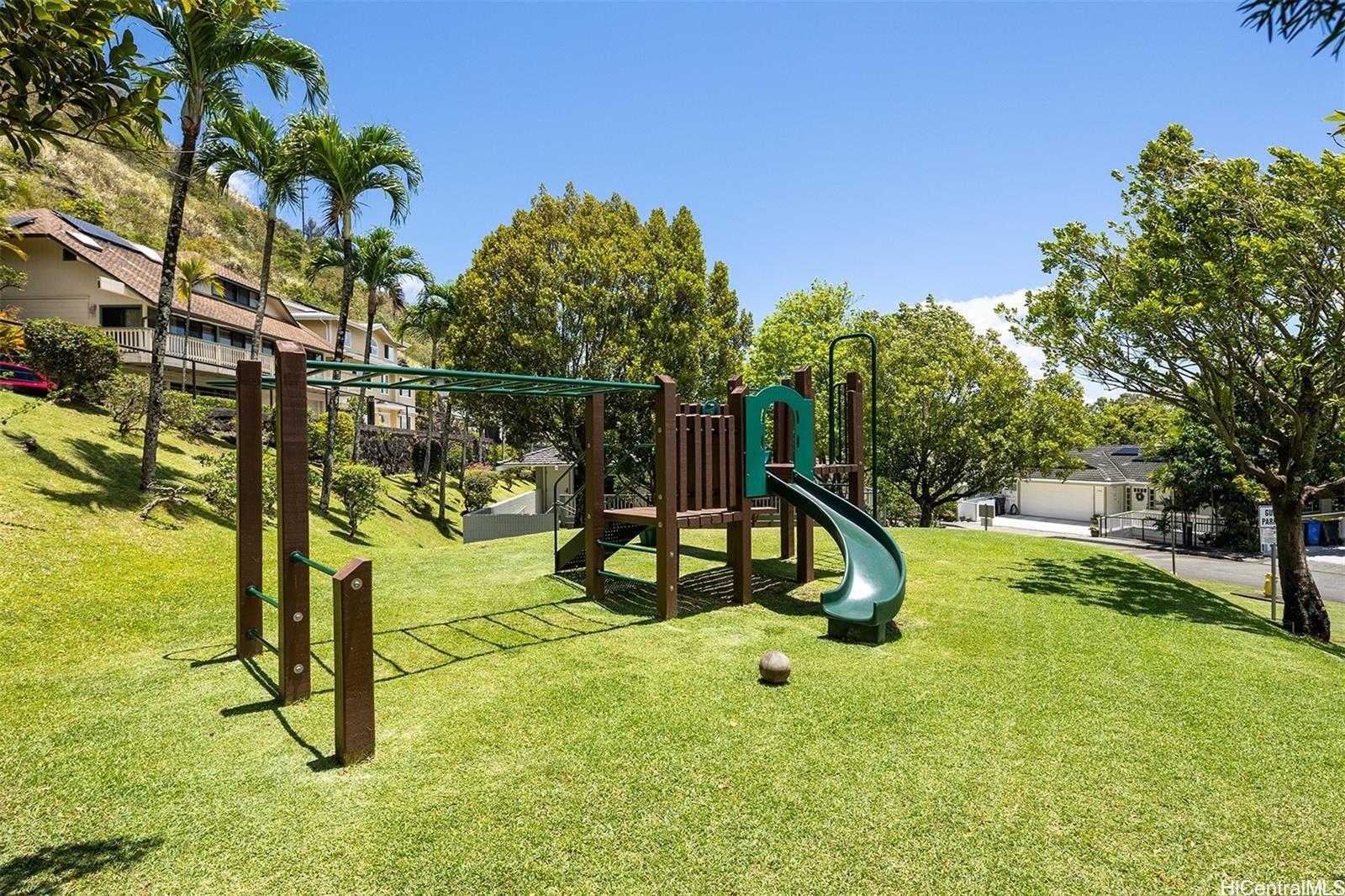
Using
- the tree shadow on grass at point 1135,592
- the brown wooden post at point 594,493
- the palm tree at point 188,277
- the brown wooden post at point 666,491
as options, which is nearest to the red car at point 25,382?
the palm tree at point 188,277

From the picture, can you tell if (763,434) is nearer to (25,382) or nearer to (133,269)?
(25,382)

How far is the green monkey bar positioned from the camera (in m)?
5.97

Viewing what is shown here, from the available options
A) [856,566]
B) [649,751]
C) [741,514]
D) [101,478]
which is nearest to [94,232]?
[101,478]

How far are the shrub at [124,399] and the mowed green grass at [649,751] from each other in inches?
250

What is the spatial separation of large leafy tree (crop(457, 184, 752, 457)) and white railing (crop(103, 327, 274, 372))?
8.06 m

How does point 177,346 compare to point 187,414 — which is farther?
point 177,346

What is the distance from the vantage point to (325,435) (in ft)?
74.7

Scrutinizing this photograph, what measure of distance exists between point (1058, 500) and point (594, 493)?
42.8m

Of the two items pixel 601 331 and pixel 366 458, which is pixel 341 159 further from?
pixel 366 458

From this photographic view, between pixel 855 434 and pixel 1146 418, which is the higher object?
pixel 1146 418

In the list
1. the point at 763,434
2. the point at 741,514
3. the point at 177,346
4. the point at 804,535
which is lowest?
the point at 804,535

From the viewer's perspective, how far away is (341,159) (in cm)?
1638

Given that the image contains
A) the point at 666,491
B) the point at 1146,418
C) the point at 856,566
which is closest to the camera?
the point at 856,566

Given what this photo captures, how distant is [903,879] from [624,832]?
1.65 metres
